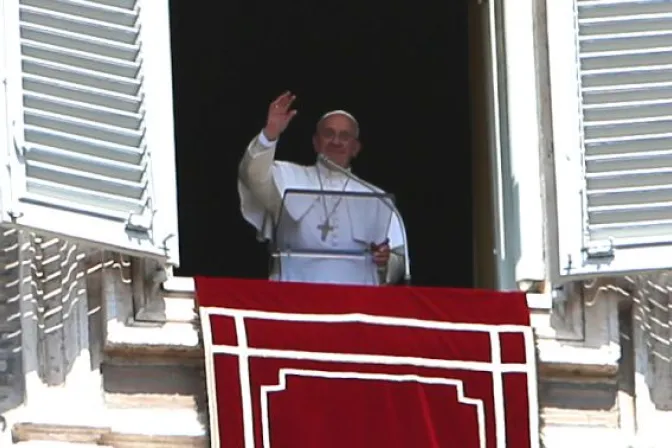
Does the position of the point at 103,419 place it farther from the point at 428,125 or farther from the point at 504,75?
the point at 428,125

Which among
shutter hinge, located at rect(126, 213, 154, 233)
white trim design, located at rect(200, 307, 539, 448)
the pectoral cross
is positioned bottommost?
white trim design, located at rect(200, 307, 539, 448)

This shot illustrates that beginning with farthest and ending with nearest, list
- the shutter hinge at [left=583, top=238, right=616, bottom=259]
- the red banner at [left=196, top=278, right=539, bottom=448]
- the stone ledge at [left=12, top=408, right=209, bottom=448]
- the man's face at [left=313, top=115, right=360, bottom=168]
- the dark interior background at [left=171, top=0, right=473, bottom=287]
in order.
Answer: the dark interior background at [left=171, top=0, right=473, bottom=287], the man's face at [left=313, top=115, right=360, bottom=168], the shutter hinge at [left=583, top=238, right=616, bottom=259], the red banner at [left=196, top=278, right=539, bottom=448], the stone ledge at [left=12, top=408, right=209, bottom=448]

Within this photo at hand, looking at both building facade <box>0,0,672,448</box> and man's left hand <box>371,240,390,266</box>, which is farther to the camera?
man's left hand <box>371,240,390,266</box>

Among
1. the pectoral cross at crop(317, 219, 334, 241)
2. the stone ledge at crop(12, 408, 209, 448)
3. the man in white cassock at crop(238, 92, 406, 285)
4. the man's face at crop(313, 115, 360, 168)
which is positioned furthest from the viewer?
the man's face at crop(313, 115, 360, 168)

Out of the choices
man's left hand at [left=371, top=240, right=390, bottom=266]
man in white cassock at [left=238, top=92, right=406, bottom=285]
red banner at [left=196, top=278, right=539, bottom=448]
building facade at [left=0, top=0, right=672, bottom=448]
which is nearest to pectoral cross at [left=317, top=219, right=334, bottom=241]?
man in white cassock at [left=238, top=92, right=406, bottom=285]

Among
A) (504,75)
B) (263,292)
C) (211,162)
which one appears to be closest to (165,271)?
(263,292)

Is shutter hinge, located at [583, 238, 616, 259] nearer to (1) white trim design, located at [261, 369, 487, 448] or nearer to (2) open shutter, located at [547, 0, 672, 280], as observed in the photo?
(2) open shutter, located at [547, 0, 672, 280]

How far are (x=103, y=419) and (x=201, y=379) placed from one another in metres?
0.30

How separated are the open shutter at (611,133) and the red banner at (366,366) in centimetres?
27

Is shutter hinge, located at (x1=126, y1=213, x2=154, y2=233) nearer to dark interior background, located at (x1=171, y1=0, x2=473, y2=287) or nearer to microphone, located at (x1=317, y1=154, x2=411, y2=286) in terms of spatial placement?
microphone, located at (x1=317, y1=154, x2=411, y2=286)

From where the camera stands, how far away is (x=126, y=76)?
35.0 feet

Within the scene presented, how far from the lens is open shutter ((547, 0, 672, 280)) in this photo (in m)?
Result: 10.7

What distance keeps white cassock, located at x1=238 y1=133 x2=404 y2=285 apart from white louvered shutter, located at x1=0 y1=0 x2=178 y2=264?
0.70m

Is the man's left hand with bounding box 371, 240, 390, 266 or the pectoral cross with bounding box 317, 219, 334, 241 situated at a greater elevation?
the pectoral cross with bounding box 317, 219, 334, 241
